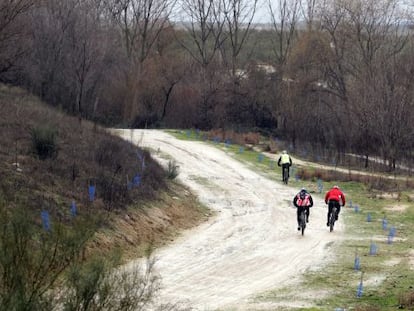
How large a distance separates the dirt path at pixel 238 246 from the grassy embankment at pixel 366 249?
0.59m

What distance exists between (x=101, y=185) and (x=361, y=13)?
147 ft

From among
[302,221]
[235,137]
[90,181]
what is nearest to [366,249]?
[302,221]

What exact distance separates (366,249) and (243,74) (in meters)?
46.7

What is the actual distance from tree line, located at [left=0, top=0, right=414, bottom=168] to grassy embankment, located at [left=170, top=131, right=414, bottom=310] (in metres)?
8.88

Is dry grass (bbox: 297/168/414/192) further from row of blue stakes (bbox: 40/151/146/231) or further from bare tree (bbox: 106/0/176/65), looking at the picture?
bare tree (bbox: 106/0/176/65)

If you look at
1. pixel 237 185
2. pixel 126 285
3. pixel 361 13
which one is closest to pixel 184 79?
pixel 361 13

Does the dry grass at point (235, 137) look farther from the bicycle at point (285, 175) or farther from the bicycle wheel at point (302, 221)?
the bicycle wheel at point (302, 221)

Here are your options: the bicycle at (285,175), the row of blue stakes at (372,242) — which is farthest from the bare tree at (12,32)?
the row of blue stakes at (372,242)

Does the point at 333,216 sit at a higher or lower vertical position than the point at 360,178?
lower

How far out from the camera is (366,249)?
20688 millimetres

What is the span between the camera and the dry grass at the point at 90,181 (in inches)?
763

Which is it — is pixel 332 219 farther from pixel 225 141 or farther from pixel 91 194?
pixel 225 141

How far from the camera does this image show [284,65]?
2576 inches

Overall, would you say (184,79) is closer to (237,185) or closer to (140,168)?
(237,185)
